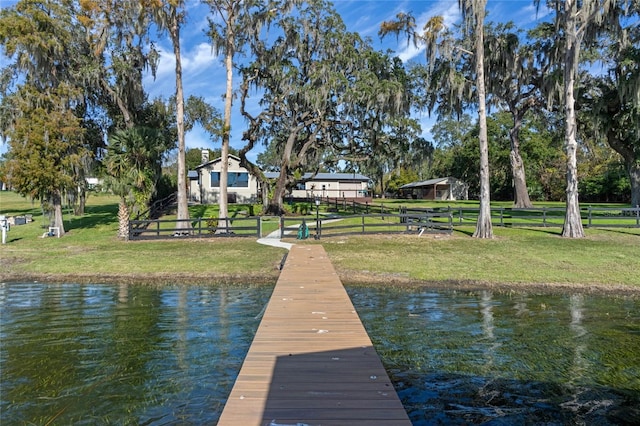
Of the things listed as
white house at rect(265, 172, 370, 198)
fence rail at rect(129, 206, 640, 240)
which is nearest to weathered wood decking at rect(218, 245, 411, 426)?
fence rail at rect(129, 206, 640, 240)

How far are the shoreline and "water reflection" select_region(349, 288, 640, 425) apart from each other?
1018 millimetres

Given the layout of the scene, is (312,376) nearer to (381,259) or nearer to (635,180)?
(381,259)

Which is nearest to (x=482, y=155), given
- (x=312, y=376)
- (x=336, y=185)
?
(x=312, y=376)

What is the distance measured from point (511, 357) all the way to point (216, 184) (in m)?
39.0

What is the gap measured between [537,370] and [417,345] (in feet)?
5.97

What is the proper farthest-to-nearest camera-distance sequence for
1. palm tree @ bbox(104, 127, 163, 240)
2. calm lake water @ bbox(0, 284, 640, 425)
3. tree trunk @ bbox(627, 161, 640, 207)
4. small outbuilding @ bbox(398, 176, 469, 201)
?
small outbuilding @ bbox(398, 176, 469, 201), tree trunk @ bbox(627, 161, 640, 207), palm tree @ bbox(104, 127, 163, 240), calm lake water @ bbox(0, 284, 640, 425)

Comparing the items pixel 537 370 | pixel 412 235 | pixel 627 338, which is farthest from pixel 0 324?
pixel 412 235

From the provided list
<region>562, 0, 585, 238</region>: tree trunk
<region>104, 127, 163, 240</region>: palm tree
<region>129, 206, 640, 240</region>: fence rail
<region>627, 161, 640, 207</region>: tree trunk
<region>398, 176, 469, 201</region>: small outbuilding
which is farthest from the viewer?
<region>398, 176, 469, 201</region>: small outbuilding

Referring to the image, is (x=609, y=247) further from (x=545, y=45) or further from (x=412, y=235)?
(x=545, y=45)

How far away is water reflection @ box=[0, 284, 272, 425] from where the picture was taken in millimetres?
4859

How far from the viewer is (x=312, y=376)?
163 inches

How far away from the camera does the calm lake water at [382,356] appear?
486 cm

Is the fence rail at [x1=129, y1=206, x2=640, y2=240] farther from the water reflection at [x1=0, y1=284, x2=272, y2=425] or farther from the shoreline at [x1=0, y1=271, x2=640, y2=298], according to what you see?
the water reflection at [x1=0, y1=284, x2=272, y2=425]

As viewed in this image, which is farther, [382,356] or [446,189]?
[446,189]
